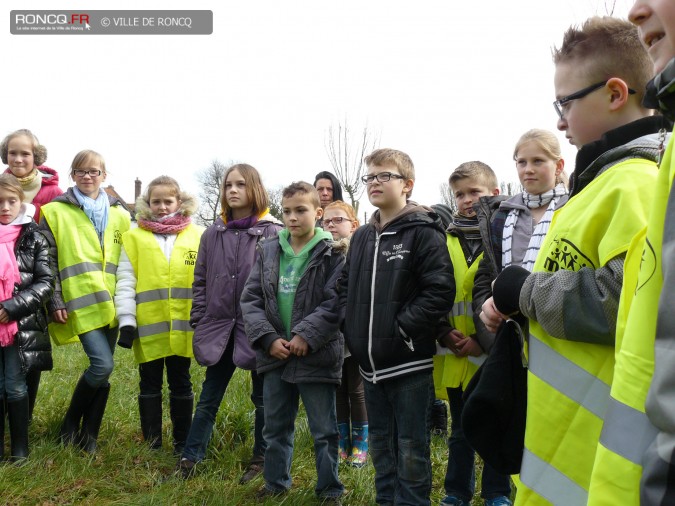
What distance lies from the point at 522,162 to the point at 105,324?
304cm

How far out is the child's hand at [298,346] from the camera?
3262mm

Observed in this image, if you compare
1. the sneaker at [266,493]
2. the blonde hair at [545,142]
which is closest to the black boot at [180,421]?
the sneaker at [266,493]

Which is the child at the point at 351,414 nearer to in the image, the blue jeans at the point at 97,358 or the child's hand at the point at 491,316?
the blue jeans at the point at 97,358

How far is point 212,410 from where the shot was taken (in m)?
3.90

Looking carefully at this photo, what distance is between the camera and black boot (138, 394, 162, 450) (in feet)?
13.7

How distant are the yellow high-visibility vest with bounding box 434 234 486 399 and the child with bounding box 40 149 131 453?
2.36m

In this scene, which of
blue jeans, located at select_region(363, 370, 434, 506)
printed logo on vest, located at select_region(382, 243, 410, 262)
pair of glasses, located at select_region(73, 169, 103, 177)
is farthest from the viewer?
pair of glasses, located at select_region(73, 169, 103, 177)

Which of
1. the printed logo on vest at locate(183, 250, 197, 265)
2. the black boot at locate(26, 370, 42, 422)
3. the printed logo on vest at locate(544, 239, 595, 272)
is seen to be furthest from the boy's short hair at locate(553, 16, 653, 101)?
the black boot at locate(26, 370, 42, 422)

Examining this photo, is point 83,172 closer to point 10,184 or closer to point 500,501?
point 10,184

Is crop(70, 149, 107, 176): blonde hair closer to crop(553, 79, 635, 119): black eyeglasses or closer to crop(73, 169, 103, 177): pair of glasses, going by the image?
crop(73, 169, 103, 177): pair of glasses

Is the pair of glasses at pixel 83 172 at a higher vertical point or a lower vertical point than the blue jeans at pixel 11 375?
higher

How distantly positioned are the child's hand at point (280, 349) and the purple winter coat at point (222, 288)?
18.3 inches

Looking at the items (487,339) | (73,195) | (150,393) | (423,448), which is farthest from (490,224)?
(73,195)

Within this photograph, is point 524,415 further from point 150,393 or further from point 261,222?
point 150,393
